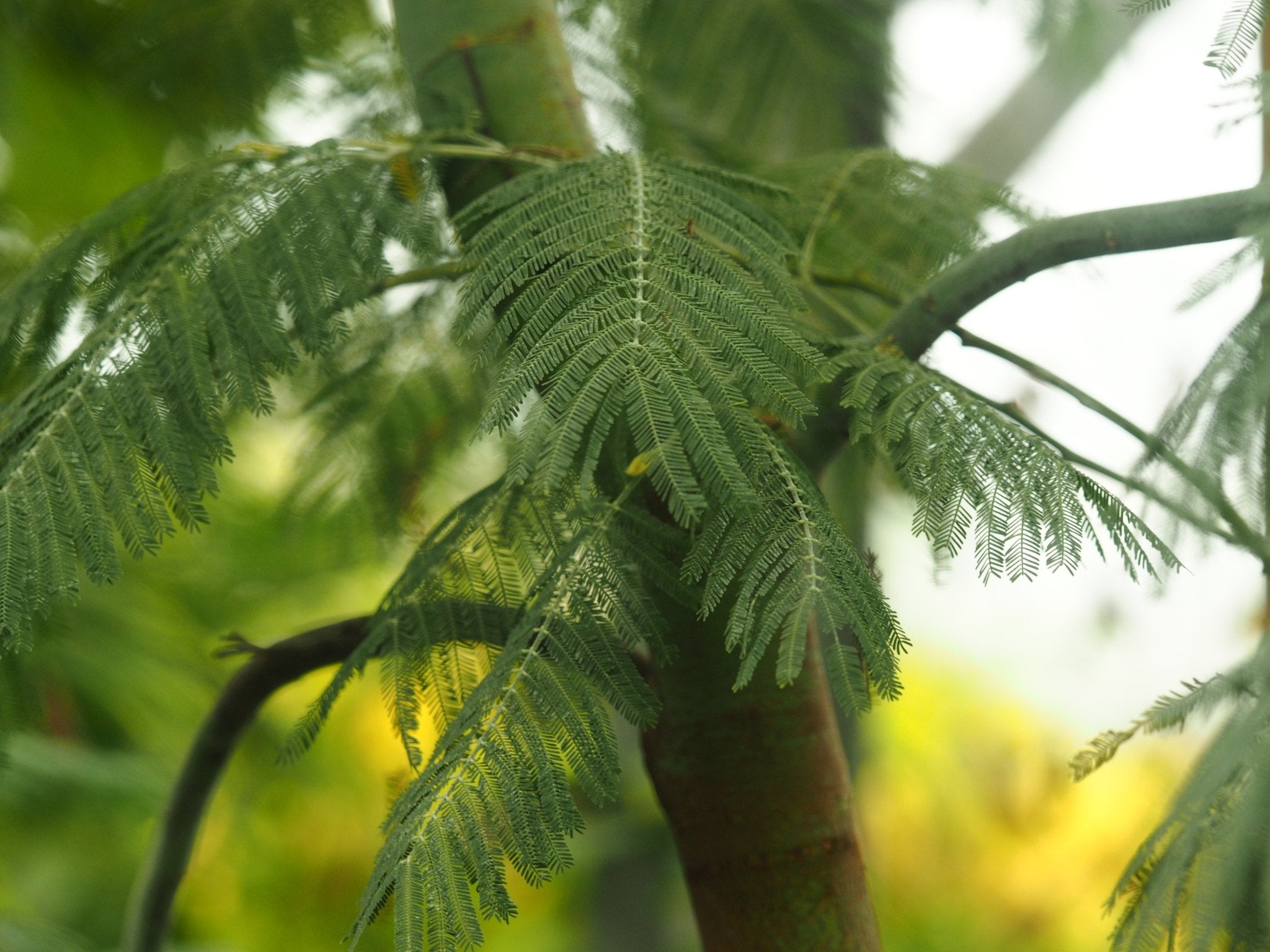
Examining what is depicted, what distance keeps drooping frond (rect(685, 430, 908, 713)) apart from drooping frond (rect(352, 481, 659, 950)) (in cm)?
6

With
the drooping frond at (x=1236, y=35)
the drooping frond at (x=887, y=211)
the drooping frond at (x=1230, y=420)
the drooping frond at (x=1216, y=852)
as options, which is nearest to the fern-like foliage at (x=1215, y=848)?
the drooping frond at (x=1216, y=852)

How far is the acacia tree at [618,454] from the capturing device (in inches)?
16.8

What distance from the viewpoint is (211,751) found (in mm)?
830

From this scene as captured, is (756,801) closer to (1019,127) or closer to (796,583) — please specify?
(796,583)

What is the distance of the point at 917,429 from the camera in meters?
0.47

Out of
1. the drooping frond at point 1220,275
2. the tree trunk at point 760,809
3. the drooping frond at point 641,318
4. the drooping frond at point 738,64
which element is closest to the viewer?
the drooping frond at point 641,318

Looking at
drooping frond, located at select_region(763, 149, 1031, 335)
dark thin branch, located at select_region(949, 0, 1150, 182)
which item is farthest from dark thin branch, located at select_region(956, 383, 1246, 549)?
dark thin branch, located at select_region(949, 0, 1150, 182)

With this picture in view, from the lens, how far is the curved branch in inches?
18.9

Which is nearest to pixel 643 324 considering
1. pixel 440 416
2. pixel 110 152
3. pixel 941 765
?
pixel 440 416

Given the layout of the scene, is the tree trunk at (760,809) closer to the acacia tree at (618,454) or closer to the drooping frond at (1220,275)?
the acacia tree at (618,454)

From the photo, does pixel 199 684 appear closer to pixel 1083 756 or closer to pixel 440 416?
pixel 440 416

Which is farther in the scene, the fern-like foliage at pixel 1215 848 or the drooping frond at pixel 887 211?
the drooping frond at pixel 887 211

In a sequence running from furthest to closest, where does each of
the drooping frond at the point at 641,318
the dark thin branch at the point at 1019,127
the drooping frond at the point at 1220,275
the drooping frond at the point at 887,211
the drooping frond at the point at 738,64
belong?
the dark thin branch at the point at 1019,127
the drooping frond at the point at 738,64
the drooping frond at the point at 887,211
the drooping frond at the point at 1220,275
the drooping frond at the point at 641,318

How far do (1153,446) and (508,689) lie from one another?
351 millimetres
